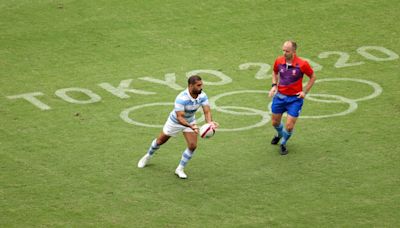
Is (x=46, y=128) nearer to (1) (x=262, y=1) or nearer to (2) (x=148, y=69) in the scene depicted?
(2) (x=148, y=69)

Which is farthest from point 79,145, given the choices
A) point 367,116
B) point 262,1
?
point 262,1

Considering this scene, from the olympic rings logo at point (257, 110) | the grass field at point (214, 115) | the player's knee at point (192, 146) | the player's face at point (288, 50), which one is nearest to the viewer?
the grass field at point (214, 115)

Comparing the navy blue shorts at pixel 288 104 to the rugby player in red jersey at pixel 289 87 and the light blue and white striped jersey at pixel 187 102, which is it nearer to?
the rugby player in red jersey at pixel 289 87

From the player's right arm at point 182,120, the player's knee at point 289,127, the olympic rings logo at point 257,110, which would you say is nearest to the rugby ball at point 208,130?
the player's right arm at point 182,120

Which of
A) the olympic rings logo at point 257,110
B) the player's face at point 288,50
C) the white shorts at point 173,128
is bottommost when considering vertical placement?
the olympic rings logo at point 257,110

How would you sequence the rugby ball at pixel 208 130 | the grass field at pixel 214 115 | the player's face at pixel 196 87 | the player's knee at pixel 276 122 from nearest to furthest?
the grass field at pixel 214 115, the player's face at pixel 196 87, the rugby ball at pixel 208 130, the player's knee at pixel 276 122

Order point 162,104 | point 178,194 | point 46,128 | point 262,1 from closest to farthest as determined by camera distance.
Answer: point 178,194, point 46,128, point 162,104, point 262,1

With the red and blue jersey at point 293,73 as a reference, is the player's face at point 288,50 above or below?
above

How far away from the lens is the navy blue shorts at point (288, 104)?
17.9 m

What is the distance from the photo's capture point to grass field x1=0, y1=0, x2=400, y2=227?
51.2 feet

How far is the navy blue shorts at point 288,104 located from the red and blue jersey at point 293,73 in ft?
0.34

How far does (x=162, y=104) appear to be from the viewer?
818 inches

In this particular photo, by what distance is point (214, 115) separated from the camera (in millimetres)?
20141

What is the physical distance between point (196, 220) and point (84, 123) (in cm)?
547
